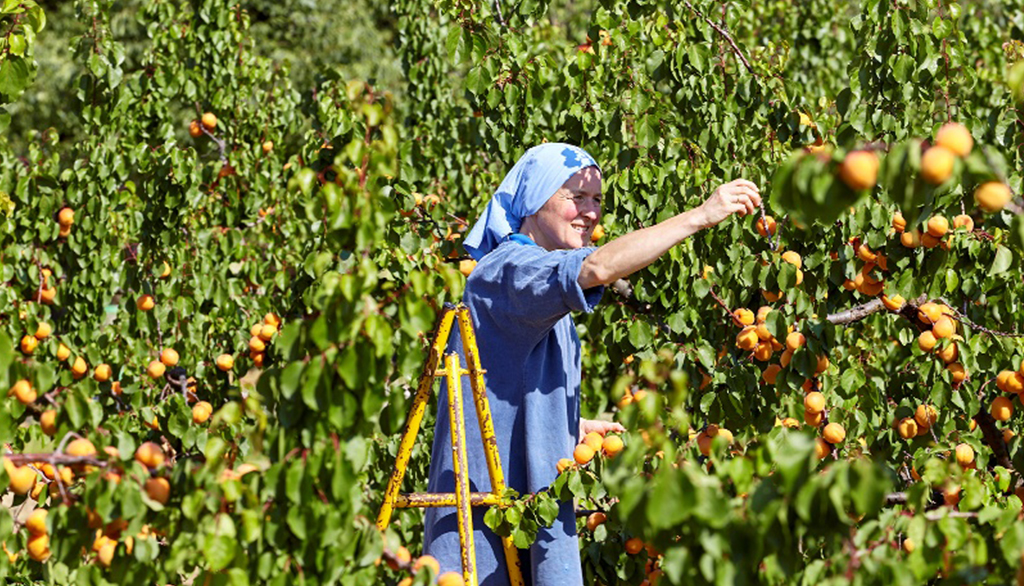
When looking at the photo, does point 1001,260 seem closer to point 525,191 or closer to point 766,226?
point 766,226

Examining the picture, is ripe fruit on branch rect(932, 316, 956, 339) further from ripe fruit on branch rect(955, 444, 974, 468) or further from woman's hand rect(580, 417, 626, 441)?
woman's hand rect(580, 417, 626, 441)

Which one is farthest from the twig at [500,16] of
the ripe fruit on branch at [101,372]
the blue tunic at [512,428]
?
the ripe fruit on branch at [101,372]

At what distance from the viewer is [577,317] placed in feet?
13.2

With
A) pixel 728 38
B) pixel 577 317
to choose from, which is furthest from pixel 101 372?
pixel 728 38

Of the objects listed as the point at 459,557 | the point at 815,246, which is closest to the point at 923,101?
the point at 815,246

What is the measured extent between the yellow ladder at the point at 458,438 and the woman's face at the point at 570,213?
0.29 meters

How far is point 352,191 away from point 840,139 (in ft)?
5.77

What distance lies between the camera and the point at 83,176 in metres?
4.20

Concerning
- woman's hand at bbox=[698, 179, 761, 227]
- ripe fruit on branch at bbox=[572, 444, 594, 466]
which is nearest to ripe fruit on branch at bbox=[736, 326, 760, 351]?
ripe fruit on branch at bbox=[572, 444, 594, 466]

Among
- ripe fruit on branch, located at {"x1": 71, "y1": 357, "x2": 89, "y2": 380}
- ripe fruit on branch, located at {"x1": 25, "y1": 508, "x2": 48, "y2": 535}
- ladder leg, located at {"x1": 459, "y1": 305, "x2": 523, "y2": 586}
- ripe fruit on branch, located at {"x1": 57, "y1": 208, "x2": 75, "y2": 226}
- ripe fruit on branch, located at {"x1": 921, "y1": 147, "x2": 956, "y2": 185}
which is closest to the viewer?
ripe fruit on branch, located at {"x1": 921, "y1": 147, "x2": 956, "y2": 185}

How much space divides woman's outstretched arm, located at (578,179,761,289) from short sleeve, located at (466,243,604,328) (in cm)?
5

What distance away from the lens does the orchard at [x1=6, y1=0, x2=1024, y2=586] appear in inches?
58.4

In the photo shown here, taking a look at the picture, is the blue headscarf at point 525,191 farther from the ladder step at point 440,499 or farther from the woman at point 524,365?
the ladder step at point 440,499

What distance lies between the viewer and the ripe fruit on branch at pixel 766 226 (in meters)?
2.77
